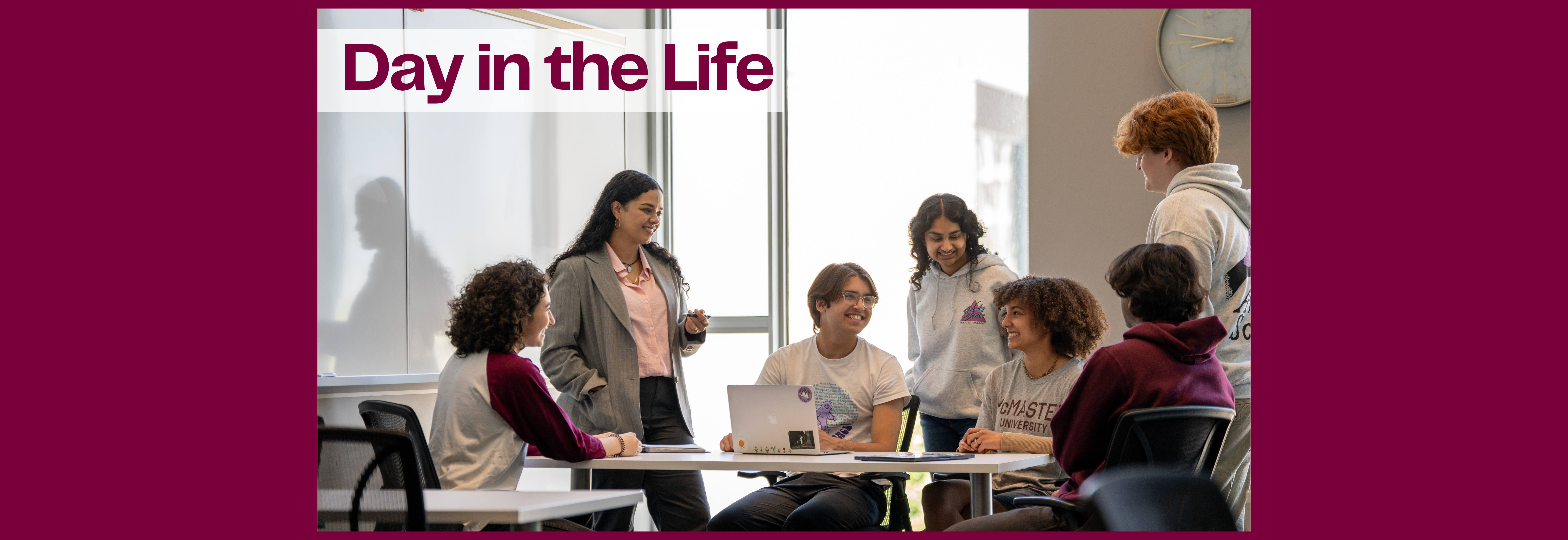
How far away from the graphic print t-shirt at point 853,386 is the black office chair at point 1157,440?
1.02 meters

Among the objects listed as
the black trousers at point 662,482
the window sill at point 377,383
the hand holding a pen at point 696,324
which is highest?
the hand holding a pen at point 696,324

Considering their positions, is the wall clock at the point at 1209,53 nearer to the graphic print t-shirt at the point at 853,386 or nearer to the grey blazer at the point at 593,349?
the graphic print t-shirt at the point at 853,386

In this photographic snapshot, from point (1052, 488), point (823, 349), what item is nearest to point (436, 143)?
point (823, 349)

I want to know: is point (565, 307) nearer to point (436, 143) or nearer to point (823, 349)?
point (823, 349)

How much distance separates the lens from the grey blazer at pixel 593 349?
3412mm

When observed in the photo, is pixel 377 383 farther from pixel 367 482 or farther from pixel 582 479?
pixel 367 482

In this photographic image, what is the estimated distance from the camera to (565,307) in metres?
3.46

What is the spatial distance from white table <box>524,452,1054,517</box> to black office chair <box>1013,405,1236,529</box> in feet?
1.13

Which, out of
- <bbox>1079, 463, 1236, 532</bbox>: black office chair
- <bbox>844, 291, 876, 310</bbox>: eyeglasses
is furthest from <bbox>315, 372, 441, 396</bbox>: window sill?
<bbox>1079, 463, 1236, 532</bbox>: black office chair

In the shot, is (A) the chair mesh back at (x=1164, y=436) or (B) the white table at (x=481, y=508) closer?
(B) the white table at (x=481, y=508)

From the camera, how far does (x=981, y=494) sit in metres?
2.67

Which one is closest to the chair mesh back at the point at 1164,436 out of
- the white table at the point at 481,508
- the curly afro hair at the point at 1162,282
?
the curly afro hair at the point at 1162,282

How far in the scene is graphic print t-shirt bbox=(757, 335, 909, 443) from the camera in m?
3.28

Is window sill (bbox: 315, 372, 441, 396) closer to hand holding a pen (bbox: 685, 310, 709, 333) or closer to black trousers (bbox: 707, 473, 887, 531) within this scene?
hand holding a pen (bbox: 685, 310, 709, 333)
